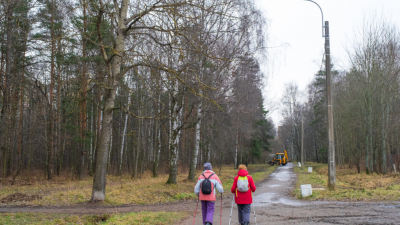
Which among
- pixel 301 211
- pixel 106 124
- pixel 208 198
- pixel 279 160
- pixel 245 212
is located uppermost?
pixel 106 124

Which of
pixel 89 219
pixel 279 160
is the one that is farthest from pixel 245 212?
pixel 279 160

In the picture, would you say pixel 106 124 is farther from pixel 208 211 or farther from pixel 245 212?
pixel 245 212

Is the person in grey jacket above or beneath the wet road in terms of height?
above

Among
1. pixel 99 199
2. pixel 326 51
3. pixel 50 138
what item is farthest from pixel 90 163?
pixel 326 51

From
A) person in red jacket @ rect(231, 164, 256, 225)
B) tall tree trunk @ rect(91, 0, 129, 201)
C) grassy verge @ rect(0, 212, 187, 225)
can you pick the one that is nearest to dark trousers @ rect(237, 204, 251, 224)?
person in red jacket @ rect(231, 164, 256, 225)

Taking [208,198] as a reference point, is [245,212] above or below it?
below

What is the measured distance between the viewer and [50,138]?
72.6ft

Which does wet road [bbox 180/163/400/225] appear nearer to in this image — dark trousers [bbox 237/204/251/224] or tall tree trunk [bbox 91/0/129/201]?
dark trousers [bbox 237/204/251/224]

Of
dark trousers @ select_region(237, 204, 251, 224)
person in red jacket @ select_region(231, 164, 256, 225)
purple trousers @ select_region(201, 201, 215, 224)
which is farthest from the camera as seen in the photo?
dark trousers @ select_region(237, 204, 251, 224)

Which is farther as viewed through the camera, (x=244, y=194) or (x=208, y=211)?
(x=244, y=194)

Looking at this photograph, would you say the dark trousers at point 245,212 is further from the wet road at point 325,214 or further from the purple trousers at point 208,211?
the wet road at point 325,214

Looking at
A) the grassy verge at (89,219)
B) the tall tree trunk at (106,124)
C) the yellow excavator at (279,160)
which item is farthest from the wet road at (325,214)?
the yellow excavator at (279,160)

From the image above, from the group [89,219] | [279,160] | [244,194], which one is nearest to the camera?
[244,194]

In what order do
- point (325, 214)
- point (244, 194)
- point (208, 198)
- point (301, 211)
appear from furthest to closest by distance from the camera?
point (301, 211), point (325, 214), point (244, 194), point (208, 198)
